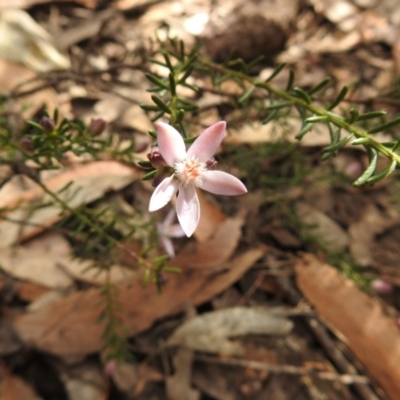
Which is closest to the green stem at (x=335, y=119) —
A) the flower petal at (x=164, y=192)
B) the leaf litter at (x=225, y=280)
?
the flower petal at (x=164, y=192)

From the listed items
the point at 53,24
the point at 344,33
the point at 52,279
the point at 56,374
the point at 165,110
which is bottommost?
the point at 56,374

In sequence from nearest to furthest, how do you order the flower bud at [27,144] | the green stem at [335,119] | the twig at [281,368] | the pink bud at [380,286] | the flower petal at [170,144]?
the flower petal at [170,144] < the green stem at [335,119] < the flower bud at [27,144] < the twig at [281,368] < the pink bud at [380,286]

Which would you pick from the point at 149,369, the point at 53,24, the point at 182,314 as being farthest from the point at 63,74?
the point at 149,369

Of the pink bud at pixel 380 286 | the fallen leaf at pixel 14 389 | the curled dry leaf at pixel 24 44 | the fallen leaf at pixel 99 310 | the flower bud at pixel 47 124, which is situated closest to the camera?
the flower bud at pixel 47 124

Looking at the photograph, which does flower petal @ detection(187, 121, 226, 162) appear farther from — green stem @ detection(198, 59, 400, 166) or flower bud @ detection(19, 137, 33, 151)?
flower bud @ detection(19, 137, 33, 151)

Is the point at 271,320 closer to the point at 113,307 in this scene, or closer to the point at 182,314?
the point at 182,314

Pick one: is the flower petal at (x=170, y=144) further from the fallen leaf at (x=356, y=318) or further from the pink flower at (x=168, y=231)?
the fallen leaf at (x=356, y=318)

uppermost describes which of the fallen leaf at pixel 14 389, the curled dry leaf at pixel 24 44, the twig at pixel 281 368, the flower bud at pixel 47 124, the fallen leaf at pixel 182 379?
the flower bud at pixel 47 124

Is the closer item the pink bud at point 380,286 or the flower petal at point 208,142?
the flower petal at point 208,142
